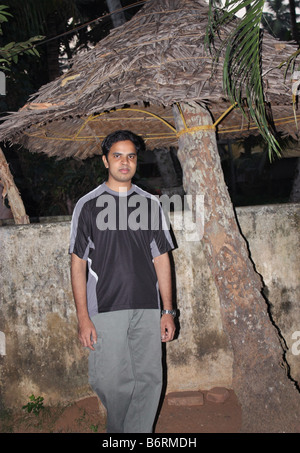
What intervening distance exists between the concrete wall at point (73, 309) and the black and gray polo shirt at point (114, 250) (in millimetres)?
1078

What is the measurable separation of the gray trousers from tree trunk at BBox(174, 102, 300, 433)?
771mm

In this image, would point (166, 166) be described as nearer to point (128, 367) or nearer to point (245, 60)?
point (245, 60)

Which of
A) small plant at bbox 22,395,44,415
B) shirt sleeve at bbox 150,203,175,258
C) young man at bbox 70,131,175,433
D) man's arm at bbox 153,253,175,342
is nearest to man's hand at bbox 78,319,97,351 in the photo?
young man at bbox 70,131,175,433

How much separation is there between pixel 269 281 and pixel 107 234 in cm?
193

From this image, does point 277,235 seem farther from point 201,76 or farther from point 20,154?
point 20,154

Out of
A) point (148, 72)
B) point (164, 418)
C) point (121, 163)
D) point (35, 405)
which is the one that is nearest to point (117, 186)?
point (121, 163)

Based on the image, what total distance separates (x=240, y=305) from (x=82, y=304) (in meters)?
1.28

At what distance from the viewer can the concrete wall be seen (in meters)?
3.59

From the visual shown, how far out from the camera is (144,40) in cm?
318

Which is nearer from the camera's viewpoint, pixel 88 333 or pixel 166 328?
pixel 88 333

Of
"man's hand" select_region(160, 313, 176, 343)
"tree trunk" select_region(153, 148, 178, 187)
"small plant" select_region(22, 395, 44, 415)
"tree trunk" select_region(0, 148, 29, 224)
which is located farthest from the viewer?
"tree trunk" select_region(153, 148, 178, 187)

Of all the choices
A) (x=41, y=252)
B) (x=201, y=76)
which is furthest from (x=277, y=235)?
(x=41, y=252)

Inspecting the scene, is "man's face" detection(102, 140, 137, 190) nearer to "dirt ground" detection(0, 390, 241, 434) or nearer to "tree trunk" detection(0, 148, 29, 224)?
"tree trunk" detection(0, 148, 29, 224)

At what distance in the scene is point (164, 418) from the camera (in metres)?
3.41
